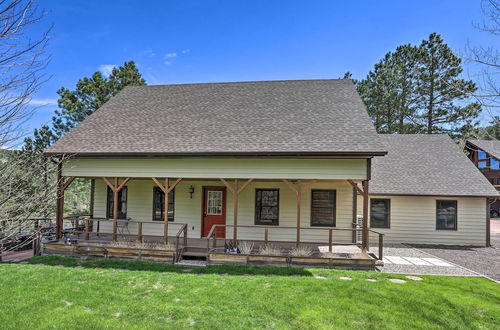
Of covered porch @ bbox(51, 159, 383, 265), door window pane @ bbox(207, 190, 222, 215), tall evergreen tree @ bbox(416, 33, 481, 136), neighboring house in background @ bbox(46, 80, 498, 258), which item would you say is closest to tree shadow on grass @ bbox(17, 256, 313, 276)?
covered porch @ bbox(51, 159, 383, 265)

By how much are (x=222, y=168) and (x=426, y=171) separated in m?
10.2

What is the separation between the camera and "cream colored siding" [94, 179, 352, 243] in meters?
10.4

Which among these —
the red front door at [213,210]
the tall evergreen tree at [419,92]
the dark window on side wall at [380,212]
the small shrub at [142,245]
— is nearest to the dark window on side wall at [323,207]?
the dark window on side wall at [380,212]

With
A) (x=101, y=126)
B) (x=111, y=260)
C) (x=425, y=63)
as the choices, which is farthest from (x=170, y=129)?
(x=425, y=63)

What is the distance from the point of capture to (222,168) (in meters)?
8.94

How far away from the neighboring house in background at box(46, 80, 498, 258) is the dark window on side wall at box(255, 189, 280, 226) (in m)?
0.04

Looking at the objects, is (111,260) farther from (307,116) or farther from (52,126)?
(52,126)

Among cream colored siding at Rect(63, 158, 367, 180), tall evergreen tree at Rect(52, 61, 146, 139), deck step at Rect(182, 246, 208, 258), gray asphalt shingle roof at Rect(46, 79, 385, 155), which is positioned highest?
tall evergreen tree at Rect(52, 61, 146, 139)

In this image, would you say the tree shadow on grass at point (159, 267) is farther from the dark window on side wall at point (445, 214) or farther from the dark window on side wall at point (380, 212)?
the dark window on side wall at point (445, 214)

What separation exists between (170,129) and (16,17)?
7.48 meters

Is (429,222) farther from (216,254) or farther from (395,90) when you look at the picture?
(395,90)

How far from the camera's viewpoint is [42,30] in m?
3.26

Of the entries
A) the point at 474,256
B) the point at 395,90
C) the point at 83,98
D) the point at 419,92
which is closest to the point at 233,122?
the point at 474,256

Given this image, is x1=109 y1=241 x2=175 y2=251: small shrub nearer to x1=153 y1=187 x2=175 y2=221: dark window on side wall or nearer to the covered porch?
the covered porch
